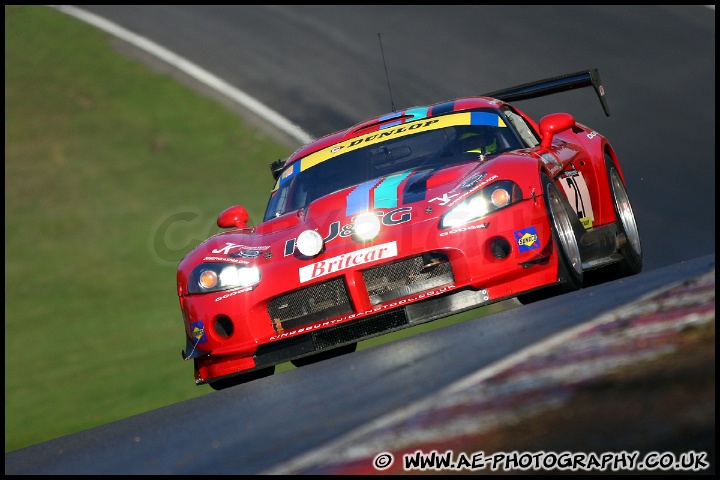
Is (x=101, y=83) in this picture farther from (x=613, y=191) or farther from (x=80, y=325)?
(x=613, y=191)

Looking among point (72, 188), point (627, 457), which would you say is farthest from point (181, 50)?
point (627, 457)

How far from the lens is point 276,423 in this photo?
208 inches

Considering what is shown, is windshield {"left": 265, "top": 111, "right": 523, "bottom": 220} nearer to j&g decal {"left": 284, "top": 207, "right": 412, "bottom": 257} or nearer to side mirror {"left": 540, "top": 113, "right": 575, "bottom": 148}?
side mirror {"left": 540, "top": 113, "right": 575, "bottom": 148}

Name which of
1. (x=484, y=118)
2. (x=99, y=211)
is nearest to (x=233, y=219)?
(x=484, y=118)

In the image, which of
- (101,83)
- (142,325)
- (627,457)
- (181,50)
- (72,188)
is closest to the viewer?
(627,457)

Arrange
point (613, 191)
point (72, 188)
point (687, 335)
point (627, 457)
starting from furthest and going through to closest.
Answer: point (72, 188) < point (613, 191) < point (687, 335) < point (627, 457)

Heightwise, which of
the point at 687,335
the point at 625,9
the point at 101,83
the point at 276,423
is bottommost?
the point at 276,423

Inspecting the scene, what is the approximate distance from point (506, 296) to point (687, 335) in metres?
1.57

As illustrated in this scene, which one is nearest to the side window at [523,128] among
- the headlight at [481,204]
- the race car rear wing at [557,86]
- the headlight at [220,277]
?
the race car rear wing at [557,86]

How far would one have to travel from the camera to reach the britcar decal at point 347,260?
6.24 m

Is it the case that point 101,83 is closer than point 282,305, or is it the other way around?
point 282,305

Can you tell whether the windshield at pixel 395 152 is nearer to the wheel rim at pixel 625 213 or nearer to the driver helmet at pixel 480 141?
the driver helmet at pixel 480 141

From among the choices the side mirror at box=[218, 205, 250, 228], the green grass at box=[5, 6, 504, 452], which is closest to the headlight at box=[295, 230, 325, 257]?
the side mirror at box=[218, 205, 250, 228]

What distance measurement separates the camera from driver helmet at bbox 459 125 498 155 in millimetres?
7543
